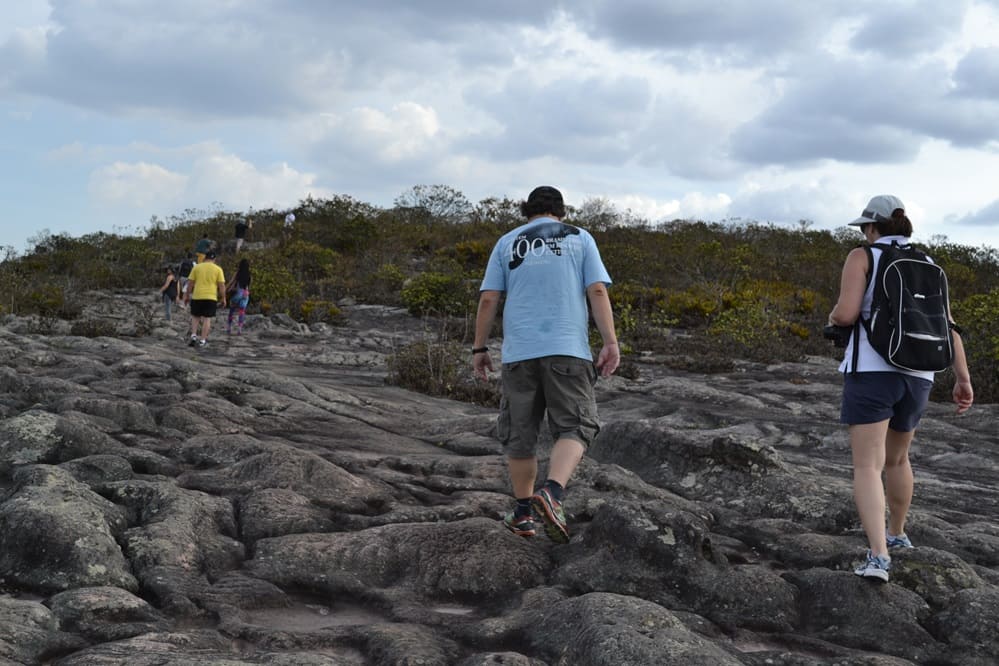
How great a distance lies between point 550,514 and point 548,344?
86cm

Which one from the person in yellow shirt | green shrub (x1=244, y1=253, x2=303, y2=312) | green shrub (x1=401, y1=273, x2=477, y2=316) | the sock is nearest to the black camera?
the sock

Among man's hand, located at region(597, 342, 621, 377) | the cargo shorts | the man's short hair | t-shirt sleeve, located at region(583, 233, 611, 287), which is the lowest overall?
the cargo shorts

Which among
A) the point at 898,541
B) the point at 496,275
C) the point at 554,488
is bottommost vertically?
the point at 898,541

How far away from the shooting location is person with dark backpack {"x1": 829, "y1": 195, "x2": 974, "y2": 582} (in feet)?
13.1

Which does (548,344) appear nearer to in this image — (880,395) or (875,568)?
(880,395)

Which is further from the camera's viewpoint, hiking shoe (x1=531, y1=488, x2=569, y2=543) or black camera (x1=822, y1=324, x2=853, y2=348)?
hiking shoe (x1=531, y1=488, x2=569, y2=543)

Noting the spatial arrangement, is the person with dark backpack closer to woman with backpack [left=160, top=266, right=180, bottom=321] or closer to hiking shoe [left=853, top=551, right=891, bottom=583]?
hiking shoe [left=853, top=551, right=891, bottom=583]

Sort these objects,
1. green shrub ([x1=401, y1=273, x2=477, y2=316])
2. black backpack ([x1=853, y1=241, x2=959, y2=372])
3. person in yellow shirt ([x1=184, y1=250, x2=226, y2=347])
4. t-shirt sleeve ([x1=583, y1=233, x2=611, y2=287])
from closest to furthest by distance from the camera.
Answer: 1. black backpack ([x1=853, y1=241, x2=959, y2=372])
2. t-shirt sleeve ([x1=583, y1=233, x2=611, y2=287])
3. person in yellow shirt ([x1=184, y1=250, x2=226, y2=347])
4. green shrub ([x1=401, y1=273, x2=477, y2=316])

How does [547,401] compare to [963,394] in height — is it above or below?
below

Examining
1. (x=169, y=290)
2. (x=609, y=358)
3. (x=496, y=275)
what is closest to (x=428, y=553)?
(x=609, y=358)

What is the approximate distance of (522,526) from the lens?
4738mm

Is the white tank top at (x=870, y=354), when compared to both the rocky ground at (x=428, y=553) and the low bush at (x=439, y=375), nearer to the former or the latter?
the rocky ground at (x=428, y=553)

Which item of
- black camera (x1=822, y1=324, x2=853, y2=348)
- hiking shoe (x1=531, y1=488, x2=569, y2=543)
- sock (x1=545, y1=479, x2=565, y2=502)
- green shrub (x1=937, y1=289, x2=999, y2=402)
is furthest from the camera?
green shrub (x1=937, y1=289, x2=999, y2=402)

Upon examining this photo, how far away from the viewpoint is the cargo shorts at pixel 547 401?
15.1ft
